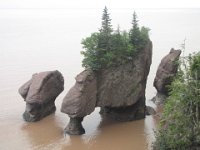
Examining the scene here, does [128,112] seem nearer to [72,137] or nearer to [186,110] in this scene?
[72,137]

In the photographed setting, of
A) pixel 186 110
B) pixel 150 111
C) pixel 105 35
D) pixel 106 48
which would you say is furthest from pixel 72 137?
pixel 186 110

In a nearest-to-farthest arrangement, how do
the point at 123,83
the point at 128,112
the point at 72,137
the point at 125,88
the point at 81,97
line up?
the point at 81,97
the point at 72,137
the point at 123,83
the point at 125,88
the point at 128,112

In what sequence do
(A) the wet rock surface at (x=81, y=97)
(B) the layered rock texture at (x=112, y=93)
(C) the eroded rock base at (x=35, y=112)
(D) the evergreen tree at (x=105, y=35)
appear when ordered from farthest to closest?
1. (C) the eroded rock base at (x=35, y=112)
2. (D) the evergreen tree at (x=105, y=35)
3. (B) the layered rock texture at (x=112, y=93)
4. (A) the wet rock surface at (x=81, y=97)

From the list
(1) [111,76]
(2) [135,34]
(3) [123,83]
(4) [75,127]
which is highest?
(2) [135,34]

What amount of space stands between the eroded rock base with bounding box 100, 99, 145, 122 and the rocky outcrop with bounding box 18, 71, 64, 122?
592 cm

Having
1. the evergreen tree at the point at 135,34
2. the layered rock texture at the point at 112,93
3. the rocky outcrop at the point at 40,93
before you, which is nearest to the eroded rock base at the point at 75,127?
the layered rock texture at the point at 112,93

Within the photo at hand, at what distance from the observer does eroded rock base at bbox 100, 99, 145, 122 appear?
39906mm

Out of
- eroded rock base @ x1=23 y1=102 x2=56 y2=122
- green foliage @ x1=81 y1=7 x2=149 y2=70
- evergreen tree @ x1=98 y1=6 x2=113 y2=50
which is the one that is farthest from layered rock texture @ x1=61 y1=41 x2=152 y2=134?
eroded rock base @ x1=23 y1=102 x2=56 y2=122

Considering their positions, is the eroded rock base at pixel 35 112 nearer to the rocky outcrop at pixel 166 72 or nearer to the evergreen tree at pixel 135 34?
the evergreen tree at pixel 135 34

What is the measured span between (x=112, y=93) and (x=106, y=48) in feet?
14.8

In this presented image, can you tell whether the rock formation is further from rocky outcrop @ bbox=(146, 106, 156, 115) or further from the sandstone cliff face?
the sandstone cliff face

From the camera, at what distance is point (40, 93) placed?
3944cm

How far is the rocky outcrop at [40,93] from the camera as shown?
129 ft

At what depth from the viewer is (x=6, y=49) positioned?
93938mm
